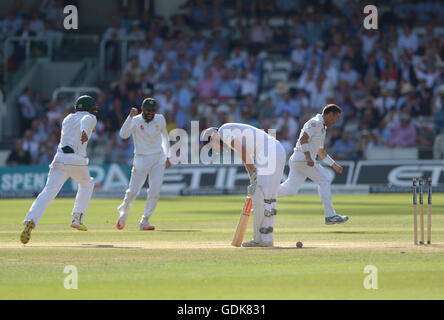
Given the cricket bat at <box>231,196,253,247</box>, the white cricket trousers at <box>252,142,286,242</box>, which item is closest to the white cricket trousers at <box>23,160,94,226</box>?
the cricket bat at <box>231,196,253,247</box>

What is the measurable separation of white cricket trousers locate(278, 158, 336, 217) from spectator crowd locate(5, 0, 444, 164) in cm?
1258

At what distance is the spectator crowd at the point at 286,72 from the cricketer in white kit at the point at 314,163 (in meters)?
12.7

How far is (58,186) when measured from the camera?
14688 mm

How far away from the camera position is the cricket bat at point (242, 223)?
13.6 meters

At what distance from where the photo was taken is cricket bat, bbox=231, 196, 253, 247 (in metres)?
13.6

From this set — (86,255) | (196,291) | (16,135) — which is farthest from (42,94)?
(196,291)

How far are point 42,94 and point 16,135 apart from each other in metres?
2.30

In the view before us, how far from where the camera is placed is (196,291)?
384 inches

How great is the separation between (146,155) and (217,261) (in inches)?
222

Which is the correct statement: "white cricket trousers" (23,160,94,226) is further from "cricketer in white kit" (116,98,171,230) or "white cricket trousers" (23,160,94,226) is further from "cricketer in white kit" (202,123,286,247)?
"cricketer in white kit" (202,123,286,247)

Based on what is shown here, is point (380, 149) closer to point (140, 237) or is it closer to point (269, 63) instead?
point (269, 63)

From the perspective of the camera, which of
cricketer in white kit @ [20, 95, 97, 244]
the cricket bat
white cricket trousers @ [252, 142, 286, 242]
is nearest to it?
white cricket trousers @ [252, 142, 286, 242]

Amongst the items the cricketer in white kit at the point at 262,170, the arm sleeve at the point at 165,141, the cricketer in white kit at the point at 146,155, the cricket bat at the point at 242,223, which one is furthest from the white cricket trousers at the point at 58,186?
the cricket bat at the point at 242,223

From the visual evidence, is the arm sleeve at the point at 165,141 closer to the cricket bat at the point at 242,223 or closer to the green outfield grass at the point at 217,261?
the green outfield grass at the point at 217,261
